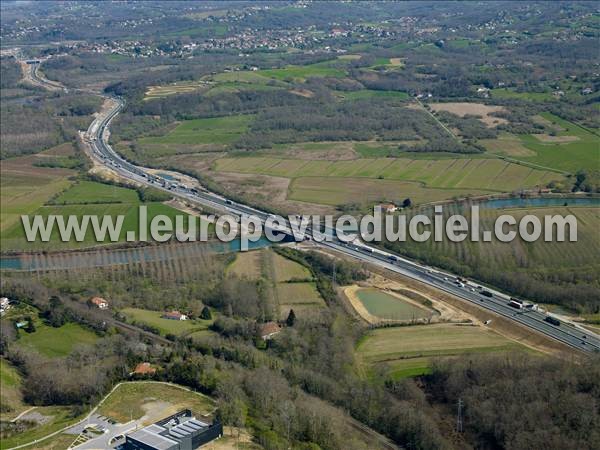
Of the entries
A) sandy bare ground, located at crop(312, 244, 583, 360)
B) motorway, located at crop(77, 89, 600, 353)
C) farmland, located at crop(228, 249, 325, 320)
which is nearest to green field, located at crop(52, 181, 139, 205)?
Answer: motorway, located at crop(77, 89, 600, 353)

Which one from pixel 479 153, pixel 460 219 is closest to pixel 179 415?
pixel 460 219

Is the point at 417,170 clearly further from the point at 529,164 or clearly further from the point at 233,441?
the point at 233,441

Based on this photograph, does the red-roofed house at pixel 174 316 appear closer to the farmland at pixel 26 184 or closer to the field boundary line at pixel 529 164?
the farmland at pixel 26 184

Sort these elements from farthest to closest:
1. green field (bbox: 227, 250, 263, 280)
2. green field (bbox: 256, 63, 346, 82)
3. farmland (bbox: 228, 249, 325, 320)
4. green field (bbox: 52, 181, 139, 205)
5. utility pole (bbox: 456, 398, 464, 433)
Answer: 1. green field (bbox: 256, 63, 346, 82)
2. green field (bbox: 52, 181, 139, 205)
3. green field (bbox: 227, 250, 263, 280)
4. farmland (bbox: 228, 249, 325, 320)
5. utility pole (bbox: 456, 398, 464, 433)

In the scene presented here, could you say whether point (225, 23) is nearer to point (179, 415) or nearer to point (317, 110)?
point (317, 110)

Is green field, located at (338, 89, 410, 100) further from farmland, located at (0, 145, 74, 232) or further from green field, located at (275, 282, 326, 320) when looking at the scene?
green field, located at (275, 282, 326, 320)
